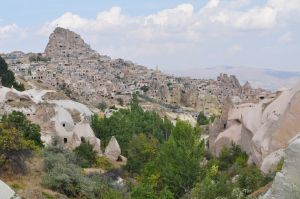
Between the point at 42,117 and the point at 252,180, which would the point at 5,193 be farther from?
the point at 42,117

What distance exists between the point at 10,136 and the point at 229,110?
20453mm

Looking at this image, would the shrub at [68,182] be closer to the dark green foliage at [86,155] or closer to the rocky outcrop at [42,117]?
the dark green foliage at [86,155]

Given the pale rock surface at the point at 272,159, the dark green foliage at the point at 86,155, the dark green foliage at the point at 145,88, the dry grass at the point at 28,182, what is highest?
the pale rock surface at the point at 272,159

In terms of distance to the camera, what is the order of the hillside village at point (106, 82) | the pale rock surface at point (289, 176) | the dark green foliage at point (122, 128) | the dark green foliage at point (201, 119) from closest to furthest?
the pale rock surface at point (289, 176), the dark green foliage at point (122, 128), the dark green foliage at point (201, 119), the hillside village at point (106, 82)

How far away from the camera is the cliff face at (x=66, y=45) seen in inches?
6348

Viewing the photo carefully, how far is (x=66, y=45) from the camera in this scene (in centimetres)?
16988

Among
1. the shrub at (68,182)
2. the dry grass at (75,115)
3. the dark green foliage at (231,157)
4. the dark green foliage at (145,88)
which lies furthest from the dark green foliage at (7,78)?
the dark green foliage at (145,88)

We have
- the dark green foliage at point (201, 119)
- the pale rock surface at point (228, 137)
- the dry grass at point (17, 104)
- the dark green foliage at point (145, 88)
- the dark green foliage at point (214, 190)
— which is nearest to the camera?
the dark green foliage at point (214, 190)

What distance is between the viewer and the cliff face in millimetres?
161250

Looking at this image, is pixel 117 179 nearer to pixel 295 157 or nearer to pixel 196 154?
pixel 196 154

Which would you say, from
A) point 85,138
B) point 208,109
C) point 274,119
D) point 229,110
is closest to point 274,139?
A: point 274,119

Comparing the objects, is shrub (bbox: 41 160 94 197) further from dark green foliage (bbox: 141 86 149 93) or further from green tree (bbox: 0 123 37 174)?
dark green foliage (bbox: 141 86 149 93)

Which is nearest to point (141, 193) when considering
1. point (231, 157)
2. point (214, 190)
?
point (214, 190)

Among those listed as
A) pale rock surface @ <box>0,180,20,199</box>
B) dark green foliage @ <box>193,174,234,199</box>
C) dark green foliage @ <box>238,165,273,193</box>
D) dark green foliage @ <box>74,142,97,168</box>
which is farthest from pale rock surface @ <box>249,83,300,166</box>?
pale rock surface @ <box>0,180,20,199</box>
